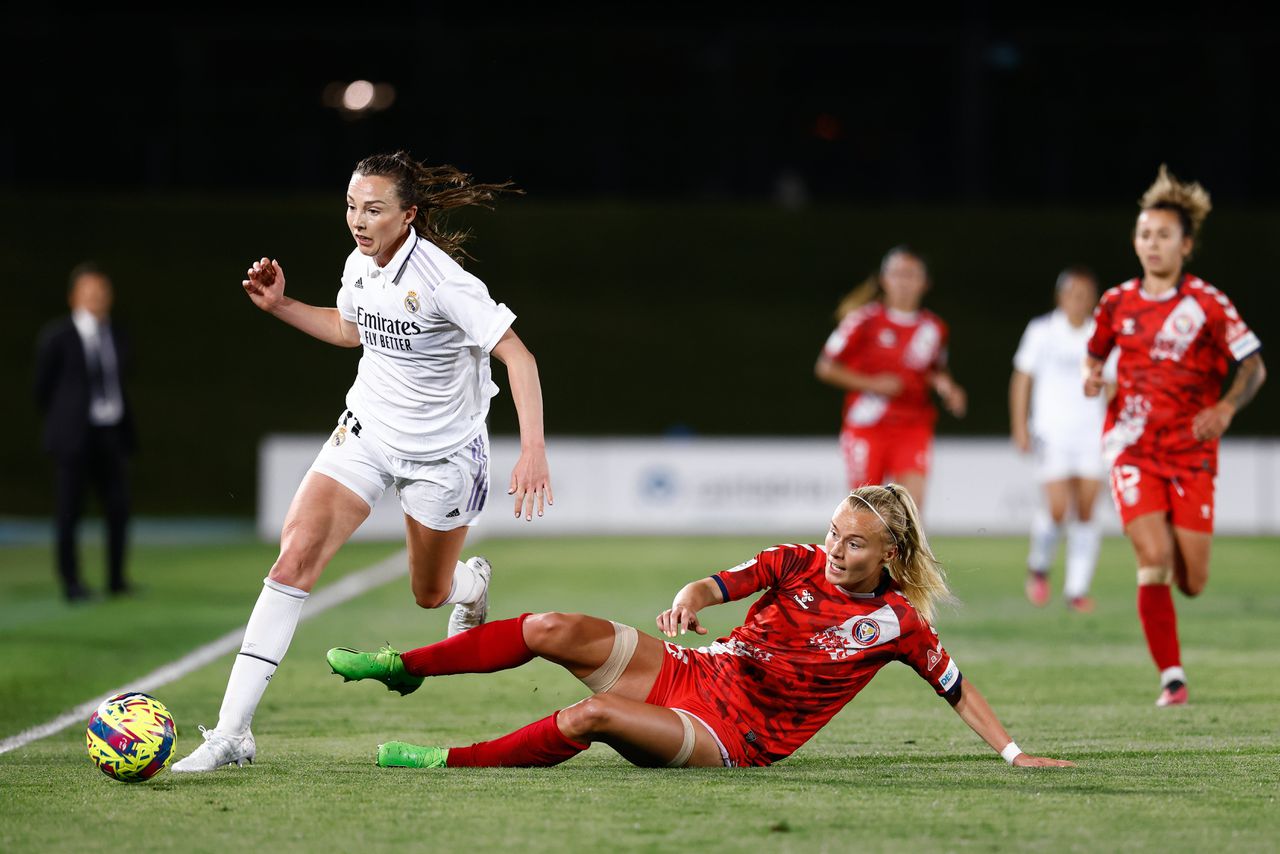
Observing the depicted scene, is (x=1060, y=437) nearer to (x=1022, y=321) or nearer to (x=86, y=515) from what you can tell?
(x=1022, y=321)

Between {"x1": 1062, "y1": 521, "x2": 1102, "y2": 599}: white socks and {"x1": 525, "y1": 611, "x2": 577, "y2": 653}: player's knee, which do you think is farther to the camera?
{"x1": 1062, "y1": 521, "x2": 1102, "y2": 599}: white socks

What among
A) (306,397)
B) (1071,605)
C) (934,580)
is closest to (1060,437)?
(1071,605)

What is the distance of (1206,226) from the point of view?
23.3 meters

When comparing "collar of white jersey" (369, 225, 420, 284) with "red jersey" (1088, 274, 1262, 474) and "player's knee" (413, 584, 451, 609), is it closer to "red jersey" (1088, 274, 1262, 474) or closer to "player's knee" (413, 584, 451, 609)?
"player's knee" (413, 584, 451, 609)

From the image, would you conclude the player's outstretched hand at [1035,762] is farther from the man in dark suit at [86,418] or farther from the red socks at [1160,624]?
the man in dark suit at [86,418]

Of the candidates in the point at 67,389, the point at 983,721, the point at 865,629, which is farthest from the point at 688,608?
the point at 67,389

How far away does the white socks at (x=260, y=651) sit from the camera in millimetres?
5305

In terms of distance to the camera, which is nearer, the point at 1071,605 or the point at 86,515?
the point at 1071,605

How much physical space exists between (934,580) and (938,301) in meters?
18.8

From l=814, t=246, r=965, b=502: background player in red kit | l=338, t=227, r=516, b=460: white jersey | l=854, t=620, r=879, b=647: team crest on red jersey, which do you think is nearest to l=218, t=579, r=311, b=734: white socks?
l=338, t=227, r=516, b=460: white jersey

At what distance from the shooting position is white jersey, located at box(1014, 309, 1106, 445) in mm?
11734

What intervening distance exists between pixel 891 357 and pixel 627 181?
13023mm

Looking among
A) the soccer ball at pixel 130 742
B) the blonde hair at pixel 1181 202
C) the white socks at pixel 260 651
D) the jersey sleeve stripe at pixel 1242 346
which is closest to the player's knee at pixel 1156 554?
the jersey sleeve stripe at pixel 1242 346

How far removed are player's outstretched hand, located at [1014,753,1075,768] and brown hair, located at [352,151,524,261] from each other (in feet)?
8.34
